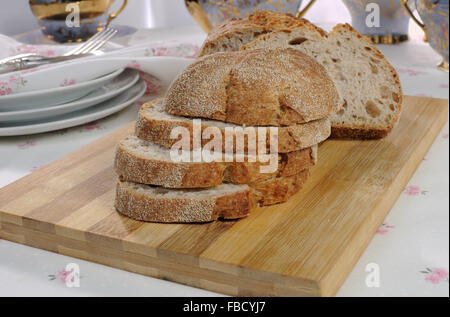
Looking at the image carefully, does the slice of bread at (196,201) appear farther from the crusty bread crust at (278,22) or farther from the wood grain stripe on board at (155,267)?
the crusty bread crust at (278,22)

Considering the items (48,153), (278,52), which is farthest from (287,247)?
(48,153)

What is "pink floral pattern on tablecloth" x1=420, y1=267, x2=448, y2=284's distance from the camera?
1.23m

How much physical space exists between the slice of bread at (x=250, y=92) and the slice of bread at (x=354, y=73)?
0.37m

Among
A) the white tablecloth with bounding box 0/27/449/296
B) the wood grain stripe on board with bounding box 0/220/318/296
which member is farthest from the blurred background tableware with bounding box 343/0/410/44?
the wood grain stripe on board with bounding box 0/220/318/296

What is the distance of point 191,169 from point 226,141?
0.12m

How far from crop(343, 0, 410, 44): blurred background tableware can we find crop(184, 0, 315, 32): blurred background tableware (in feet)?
0.99

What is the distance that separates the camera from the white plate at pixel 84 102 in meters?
1.98

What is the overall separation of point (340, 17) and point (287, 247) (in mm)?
2704

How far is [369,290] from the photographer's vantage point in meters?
1.20

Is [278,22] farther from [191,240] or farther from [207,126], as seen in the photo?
[191,240]

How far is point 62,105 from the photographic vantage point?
6.65 ft

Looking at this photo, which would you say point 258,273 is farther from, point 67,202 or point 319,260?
point 67,202

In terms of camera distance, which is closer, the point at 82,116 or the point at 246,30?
the point at 246,30

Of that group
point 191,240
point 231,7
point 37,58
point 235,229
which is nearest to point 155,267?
point 191,240
